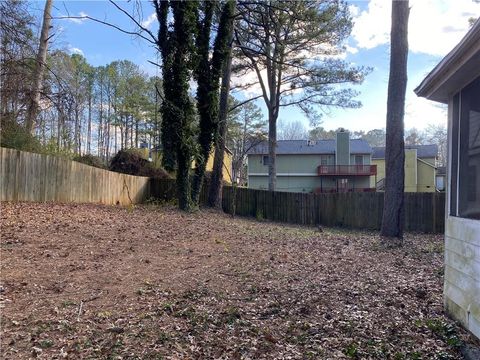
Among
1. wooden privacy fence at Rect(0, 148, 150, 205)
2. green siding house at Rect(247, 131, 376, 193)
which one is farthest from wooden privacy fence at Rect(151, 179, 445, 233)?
green siding house at Rect(247, 131, 376, 193)

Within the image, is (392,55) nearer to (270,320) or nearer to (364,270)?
(364,270)

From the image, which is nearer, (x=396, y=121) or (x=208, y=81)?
(x=396, y=121)

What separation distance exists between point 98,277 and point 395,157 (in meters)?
7.42

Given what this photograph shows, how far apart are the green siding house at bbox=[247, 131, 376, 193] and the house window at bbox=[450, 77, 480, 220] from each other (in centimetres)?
3118

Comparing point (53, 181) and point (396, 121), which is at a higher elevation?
point (396, 121)

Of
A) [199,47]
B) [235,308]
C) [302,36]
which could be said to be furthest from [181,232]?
[302,36]

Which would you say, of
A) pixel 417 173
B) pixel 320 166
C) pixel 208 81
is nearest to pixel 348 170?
pixel 320 166

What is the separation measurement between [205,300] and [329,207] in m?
12.6

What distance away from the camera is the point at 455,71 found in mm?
3568

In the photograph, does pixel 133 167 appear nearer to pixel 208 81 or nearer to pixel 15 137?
pixel 208 81

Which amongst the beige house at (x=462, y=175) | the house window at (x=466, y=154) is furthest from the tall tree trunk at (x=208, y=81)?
the house window at (x=466, y=154)

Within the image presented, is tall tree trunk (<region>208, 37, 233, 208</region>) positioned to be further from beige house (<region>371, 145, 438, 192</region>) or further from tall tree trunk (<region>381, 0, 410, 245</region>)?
beige house (<region>371, 145, 438, 192</region>)

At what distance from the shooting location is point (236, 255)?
6816 mm

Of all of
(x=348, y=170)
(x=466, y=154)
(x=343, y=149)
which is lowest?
(x=466, y=154)
